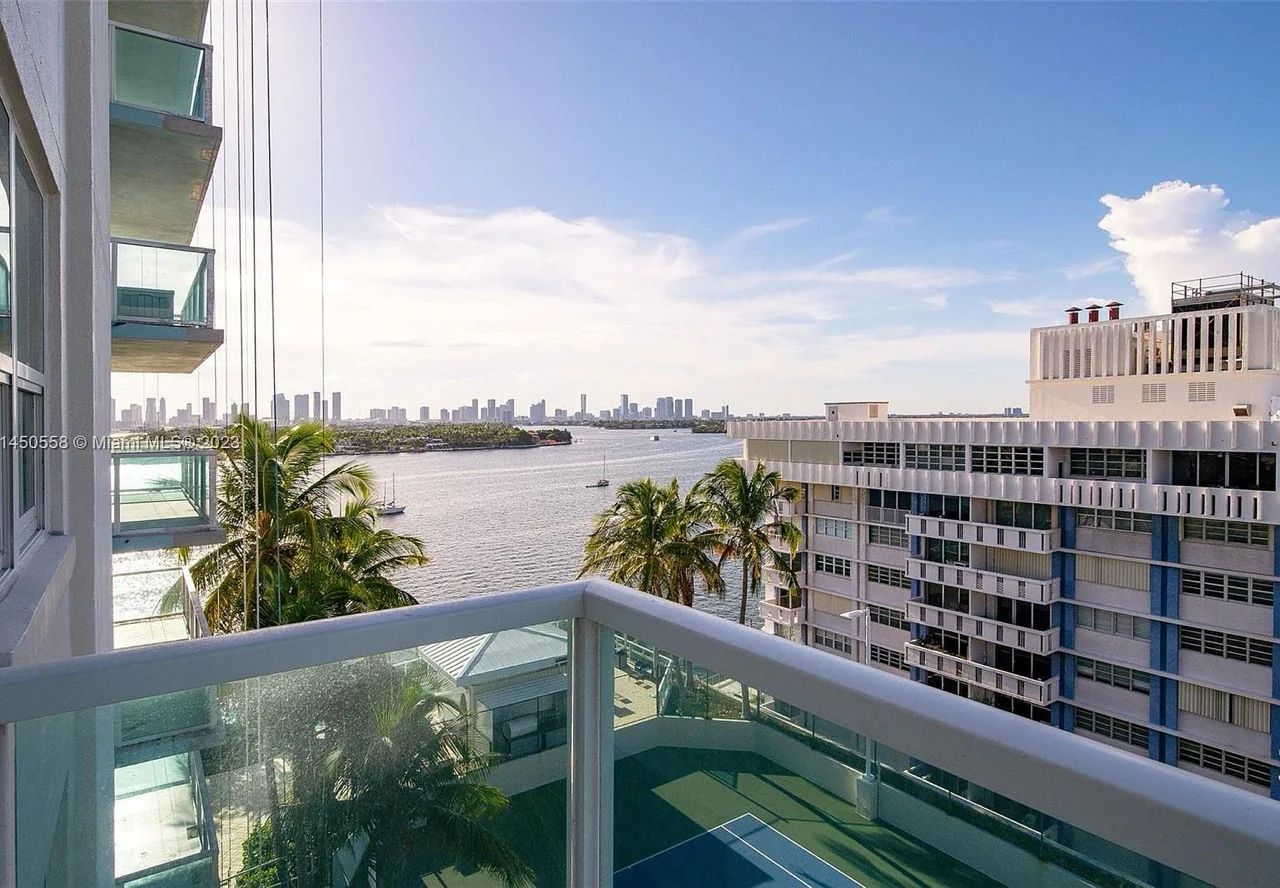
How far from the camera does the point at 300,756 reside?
937mm

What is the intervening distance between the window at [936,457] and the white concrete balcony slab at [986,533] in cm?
135

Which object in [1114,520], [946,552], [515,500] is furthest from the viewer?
[515,500]

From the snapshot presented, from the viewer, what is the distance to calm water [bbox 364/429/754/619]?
872 inches

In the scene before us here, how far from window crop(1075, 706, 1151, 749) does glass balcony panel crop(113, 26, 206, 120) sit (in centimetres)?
1960

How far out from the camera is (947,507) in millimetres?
18000

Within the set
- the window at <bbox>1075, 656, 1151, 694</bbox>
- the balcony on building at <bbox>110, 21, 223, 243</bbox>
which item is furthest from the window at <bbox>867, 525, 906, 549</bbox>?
the balcony on building at <bbox>110, 21, 223, 243</bbox>

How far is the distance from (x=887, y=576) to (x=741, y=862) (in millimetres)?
20383

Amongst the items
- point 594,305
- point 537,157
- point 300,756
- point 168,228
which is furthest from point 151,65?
point 594,305

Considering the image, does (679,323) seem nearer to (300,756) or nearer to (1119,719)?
(1119,719)

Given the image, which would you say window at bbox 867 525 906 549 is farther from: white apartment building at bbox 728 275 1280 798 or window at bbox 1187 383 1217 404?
window at bbox 1187 383 1217 404

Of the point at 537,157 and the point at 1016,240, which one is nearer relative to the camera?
the point at 537,157

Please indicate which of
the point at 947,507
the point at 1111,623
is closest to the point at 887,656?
the point at 947,507

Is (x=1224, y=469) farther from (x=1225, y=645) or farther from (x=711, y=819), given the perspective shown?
(x=711, y=819)

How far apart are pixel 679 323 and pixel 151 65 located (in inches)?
1829
